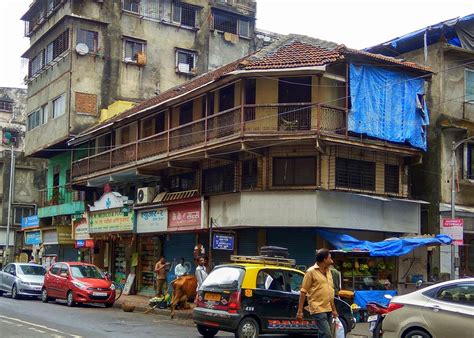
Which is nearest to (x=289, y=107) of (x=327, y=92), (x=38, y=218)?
(x=327, y=92)

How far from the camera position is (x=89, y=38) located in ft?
117

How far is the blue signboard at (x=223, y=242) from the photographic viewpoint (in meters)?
21.8

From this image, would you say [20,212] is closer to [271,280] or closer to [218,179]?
[218,179]

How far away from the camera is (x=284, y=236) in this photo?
22.2 metres

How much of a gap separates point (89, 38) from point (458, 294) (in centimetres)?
2915

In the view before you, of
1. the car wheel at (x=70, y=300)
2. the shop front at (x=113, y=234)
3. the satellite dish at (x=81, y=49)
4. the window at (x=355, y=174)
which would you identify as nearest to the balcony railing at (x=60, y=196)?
the shop front at (x=113, y=234)

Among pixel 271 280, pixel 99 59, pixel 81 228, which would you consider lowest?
pixel 271 280

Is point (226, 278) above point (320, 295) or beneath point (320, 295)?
beneath

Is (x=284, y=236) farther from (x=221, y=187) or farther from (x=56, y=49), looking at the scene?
(x=56, y=49)

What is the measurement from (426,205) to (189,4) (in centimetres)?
2132

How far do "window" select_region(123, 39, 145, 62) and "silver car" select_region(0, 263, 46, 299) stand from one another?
1420 centimetres

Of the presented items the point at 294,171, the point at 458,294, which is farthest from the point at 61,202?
the point at 458,294

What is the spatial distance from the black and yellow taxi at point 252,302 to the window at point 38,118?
2601 centimetres

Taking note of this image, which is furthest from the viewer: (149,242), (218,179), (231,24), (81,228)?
(231,24)
